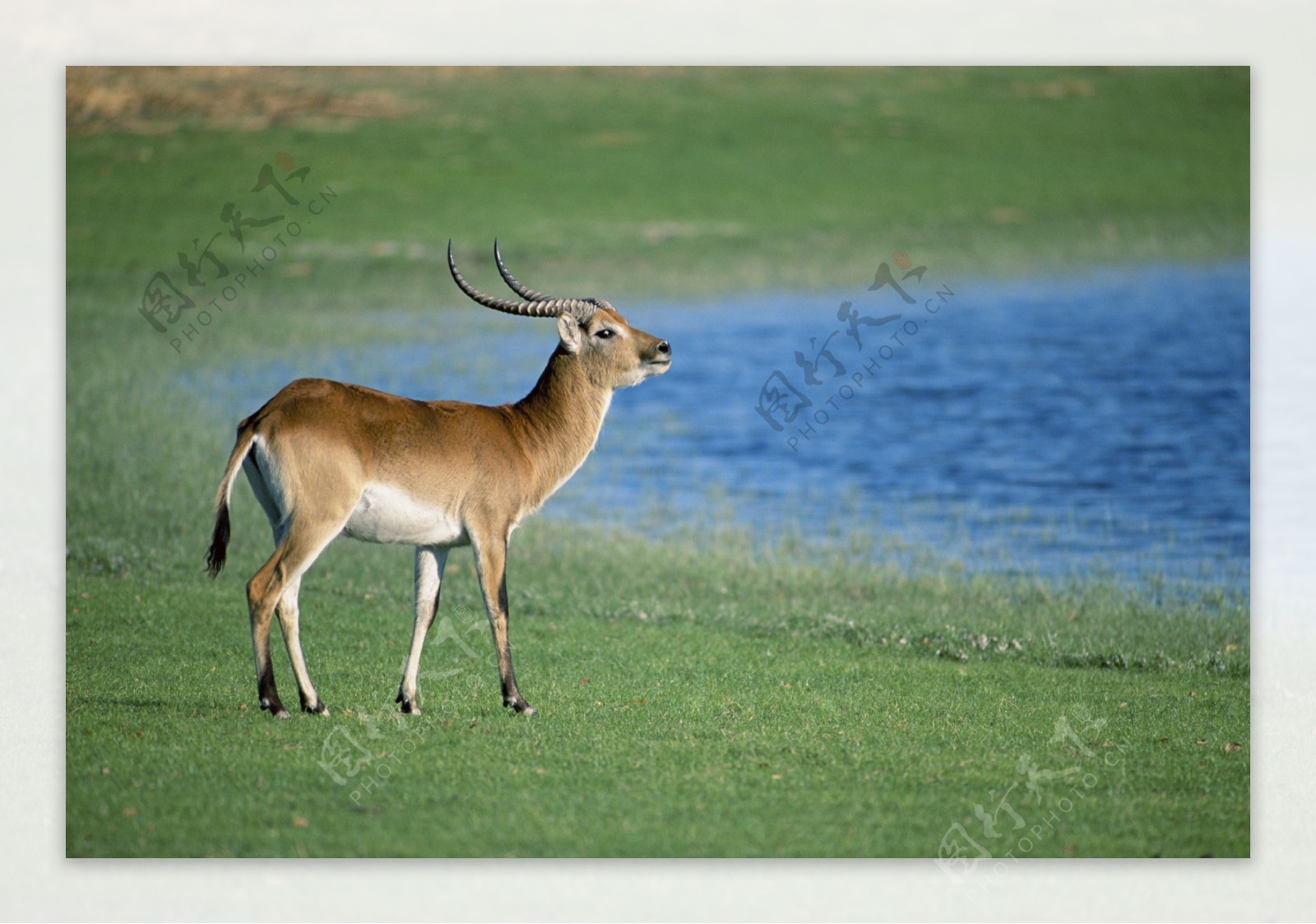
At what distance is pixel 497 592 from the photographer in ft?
25.1

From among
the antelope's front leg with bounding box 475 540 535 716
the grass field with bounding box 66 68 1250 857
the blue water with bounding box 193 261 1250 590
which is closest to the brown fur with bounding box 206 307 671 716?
the antelope's front leg with bounding box 475 540 535 716

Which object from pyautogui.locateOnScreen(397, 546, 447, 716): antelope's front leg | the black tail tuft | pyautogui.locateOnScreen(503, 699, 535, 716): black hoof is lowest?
pyautogui.locateOnScreen(503, 699, 535, 716): black hoof

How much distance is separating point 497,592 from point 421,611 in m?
0.44

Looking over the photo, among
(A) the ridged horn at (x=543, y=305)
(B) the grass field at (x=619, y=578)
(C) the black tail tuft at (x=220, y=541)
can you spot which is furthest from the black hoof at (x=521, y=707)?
(A) the ridged horn at (x=543, y=305)

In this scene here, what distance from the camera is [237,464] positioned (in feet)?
24.0

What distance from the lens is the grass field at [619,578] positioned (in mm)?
6961

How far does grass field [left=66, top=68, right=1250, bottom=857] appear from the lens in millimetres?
6961

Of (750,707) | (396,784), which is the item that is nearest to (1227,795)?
(750,707)

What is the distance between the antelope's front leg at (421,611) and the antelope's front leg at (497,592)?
25 cm

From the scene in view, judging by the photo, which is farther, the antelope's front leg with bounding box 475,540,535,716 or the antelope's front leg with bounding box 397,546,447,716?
the antelope's front leg with bounding box 397,546,447,716

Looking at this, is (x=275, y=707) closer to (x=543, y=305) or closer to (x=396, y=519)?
(x=396, y=519)

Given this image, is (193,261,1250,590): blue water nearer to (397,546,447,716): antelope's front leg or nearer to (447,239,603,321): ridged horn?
(447,239,603,321): ridged horn

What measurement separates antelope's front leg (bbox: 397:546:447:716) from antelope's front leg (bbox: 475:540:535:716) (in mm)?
253

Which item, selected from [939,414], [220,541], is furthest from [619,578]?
[939,414]
